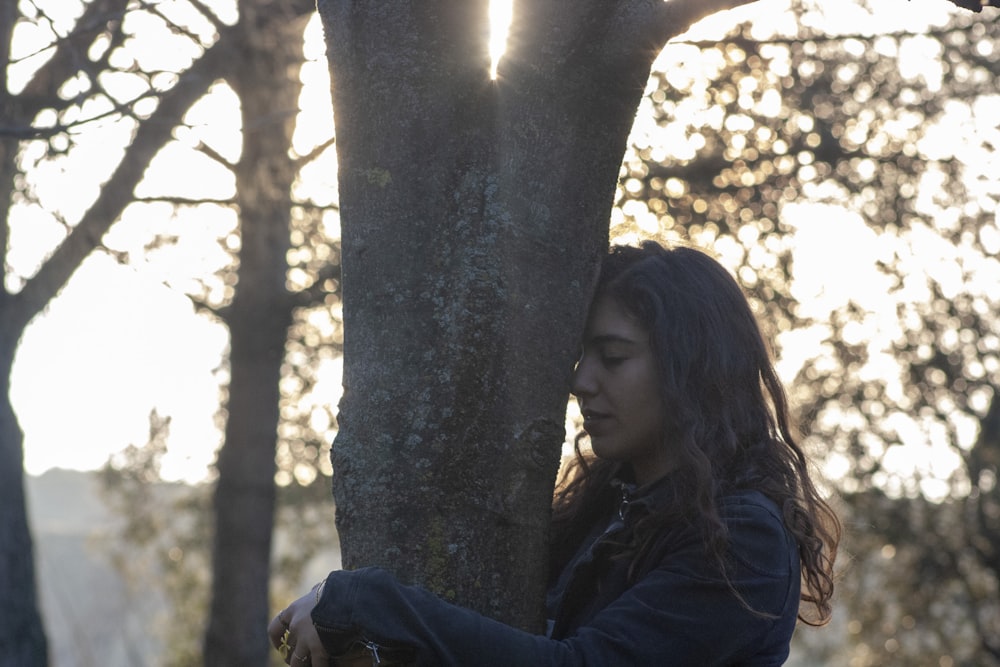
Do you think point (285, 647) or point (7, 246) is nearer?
point (285, 647)

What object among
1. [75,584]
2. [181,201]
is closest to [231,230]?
[181,201]

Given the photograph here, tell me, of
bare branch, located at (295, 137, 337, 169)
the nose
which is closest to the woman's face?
the nose

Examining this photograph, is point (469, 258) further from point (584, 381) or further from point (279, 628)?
point (279, 628)

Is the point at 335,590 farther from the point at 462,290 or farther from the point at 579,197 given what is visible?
the point at 579,197

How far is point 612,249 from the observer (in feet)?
8.77

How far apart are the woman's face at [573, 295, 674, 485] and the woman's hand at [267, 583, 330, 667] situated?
0.67m

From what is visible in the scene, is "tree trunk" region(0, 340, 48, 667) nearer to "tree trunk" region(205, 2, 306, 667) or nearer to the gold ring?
"tree trunk" region(205, 2, 306, 667)

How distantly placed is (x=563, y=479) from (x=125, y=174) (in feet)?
19.5

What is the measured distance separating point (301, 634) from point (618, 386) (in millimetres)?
790

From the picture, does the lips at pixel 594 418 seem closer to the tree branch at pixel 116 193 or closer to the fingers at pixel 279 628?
the fingers at pixel 279 628

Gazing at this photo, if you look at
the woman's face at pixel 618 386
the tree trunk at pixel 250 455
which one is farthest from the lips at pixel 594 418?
the tree trunk at pixel 250 455

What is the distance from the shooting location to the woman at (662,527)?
2072 mm

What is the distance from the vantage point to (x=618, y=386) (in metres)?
2.47

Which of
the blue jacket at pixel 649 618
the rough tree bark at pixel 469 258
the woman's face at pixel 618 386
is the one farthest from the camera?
the woman's face at pixel 618 386
